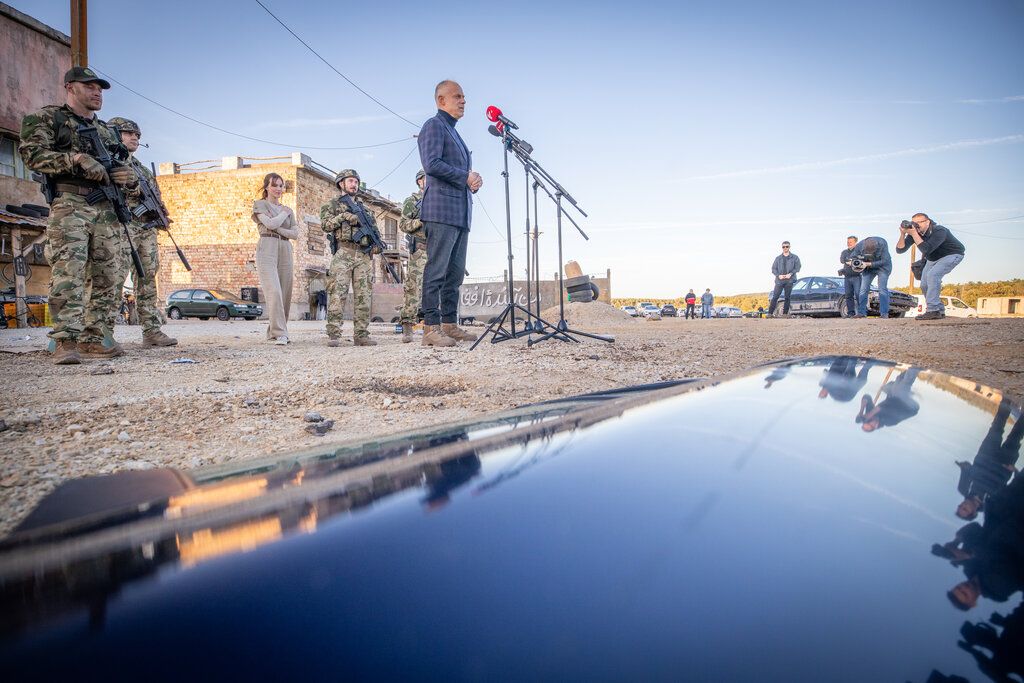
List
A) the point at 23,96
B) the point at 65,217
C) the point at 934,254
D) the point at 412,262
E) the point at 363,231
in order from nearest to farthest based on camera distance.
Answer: the point at 65,217
the point at 363,231
the point at 412,262
the point at 934,254
the point at 23,96

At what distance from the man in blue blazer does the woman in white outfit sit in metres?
2.31

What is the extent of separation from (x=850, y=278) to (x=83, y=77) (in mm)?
12834

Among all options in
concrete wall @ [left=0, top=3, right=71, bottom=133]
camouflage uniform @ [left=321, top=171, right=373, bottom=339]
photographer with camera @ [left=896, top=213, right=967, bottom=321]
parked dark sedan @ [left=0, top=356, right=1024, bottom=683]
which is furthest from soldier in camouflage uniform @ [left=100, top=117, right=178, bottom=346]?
concrete wall @ [left=0, top=3, right=71, bottom=133]

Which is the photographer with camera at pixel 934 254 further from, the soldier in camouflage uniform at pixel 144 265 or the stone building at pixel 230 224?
the stone building at pixel 230 224

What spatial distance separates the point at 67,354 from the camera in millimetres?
3572

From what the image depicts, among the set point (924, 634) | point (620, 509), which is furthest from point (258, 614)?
point (924, 634)

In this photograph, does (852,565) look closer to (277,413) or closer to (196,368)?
(277,413)

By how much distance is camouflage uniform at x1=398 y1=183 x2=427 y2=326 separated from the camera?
6.22 meters

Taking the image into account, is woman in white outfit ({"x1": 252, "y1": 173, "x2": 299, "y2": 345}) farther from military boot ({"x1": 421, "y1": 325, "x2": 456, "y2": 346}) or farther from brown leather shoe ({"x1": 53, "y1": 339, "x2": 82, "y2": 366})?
military boot ({"x1": 421, "y1": 325, "x2": 456, "y2": 346})

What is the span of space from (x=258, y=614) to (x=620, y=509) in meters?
0.27

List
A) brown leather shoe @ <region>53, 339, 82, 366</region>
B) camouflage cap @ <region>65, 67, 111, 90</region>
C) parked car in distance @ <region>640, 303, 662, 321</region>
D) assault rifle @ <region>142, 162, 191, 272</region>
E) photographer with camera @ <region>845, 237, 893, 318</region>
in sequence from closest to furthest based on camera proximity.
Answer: brown leather shoe @ <region>53, 339, 82, 366</region> → camouflage cap @ <region>65, 67, 111, 90</region> → assault rifle @ <region>142, 162, 191, 272</region> → photographer with camera @ <region>845, 237, 893, 318</region> → parked car in distance @ <region>640, 303, 662, 321</region>

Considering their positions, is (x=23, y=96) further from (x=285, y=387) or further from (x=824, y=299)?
(x=824, y=299)

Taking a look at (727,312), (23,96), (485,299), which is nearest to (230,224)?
(23,96)

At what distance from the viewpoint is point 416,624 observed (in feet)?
0.89
